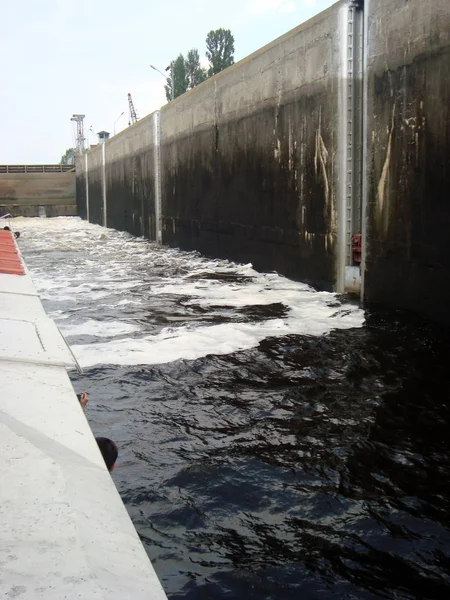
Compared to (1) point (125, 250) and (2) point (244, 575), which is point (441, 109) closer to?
(2) point (244, 575)

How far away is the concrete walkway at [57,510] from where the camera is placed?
1477 millimetres

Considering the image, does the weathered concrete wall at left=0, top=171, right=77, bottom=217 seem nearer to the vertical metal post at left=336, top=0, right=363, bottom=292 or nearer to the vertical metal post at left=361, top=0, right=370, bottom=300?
the vertical metal post at left=336, top=0, right=363, bottom=292

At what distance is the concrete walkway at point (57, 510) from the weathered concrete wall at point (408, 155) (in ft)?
14.1

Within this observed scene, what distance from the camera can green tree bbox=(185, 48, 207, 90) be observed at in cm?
7650

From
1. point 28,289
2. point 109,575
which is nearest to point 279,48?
point 28,289

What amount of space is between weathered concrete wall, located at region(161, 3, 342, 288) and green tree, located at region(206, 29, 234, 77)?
62.7m

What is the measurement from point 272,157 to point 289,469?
291 inches

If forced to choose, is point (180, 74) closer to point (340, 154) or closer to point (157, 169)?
point (157, 169)

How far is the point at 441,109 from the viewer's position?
19.3 ft

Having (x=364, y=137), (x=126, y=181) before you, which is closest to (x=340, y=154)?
(x=364, y=137)

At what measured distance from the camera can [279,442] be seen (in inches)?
141

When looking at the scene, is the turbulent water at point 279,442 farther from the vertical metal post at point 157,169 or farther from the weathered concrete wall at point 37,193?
the weathered concrete wall at point 37,193

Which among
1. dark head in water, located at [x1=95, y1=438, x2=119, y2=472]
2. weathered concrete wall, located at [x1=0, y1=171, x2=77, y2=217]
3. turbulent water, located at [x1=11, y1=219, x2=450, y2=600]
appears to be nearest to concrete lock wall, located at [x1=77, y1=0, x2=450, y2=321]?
turbulent water, located at [x1=11, y1=219, x2=450, y2=600]

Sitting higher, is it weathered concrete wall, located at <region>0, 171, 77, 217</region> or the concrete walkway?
weathered concrete wall, located at <region>0, 171, 77, 217</region>
